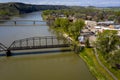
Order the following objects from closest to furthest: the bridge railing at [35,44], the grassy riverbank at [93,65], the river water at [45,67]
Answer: the grassy riverbank at [93,65]
the river water at [45,67]
the bridge railing at [35,44]

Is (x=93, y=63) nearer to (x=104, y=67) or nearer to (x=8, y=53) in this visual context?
(x=104, y=67)

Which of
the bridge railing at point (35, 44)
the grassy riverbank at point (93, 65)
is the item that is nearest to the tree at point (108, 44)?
the grassy riverbank at point (93, 65)

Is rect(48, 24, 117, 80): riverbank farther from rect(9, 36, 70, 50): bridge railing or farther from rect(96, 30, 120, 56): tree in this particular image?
rect(9, 36, 70, 50): bridge railing

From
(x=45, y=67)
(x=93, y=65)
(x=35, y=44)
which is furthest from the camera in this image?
(x=35, y=44)

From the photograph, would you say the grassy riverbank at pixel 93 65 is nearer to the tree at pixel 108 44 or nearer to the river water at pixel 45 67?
the river water at pixel 45 67

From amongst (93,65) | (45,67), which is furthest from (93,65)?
(45,67)

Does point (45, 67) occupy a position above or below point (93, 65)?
below

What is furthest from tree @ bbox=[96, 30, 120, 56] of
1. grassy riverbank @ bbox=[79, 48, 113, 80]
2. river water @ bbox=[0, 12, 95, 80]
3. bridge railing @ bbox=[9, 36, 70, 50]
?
bridge railing @ bbox=[9, 36, 70, 50]

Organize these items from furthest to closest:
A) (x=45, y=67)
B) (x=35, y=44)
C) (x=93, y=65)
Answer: (x=35, y=44), (x=45, y=67), (x=93, y=65)

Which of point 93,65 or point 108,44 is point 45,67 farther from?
point 108,44
